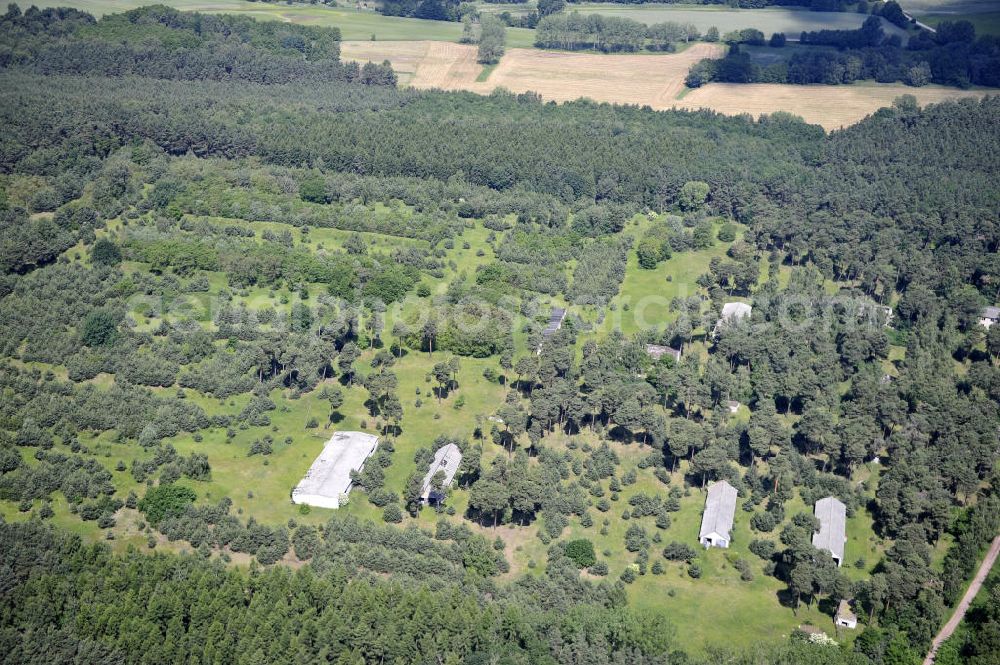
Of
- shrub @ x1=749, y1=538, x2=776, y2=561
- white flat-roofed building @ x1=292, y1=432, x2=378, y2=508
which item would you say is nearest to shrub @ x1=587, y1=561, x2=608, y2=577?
shrub @ x1=749, y1=538, x2=776, y2=561

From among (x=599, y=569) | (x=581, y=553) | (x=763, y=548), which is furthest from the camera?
(x=763, y=548)

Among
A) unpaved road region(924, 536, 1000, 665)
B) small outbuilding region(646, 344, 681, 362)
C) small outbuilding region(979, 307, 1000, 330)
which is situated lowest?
unpaved road region(924, 536, 1000, 665)

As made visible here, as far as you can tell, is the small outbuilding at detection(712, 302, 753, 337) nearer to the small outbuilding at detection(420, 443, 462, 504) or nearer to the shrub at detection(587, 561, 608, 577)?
the small outbuilding at detection(420, 443, 462, 504)

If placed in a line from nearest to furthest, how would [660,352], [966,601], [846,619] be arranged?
[846,619] → [966,601] → [660,352]

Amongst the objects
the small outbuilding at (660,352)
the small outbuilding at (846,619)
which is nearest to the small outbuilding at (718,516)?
the small outbuilding at (846,619)

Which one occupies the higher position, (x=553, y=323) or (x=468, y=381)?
(x=553, y=323)

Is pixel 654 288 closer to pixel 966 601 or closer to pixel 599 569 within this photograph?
pixel 599 569

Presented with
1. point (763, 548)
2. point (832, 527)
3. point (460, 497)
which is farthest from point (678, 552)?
point (460, 497)

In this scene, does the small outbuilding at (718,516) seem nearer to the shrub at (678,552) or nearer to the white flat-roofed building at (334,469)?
the shrub at (678,552)
